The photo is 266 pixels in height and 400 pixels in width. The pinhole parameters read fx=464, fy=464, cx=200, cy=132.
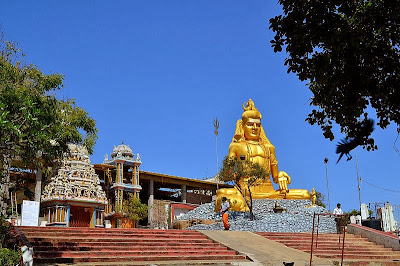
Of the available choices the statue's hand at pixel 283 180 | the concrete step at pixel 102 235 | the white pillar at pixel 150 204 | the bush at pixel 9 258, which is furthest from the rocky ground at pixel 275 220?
the bush at pixel 9 258

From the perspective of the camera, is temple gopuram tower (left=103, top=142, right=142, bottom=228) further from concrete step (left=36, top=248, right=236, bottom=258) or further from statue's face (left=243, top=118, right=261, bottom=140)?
concrete step (left=36, top=248, right=236, bottom=258)

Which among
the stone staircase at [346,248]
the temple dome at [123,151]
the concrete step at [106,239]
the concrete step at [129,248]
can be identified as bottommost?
the stone staircase at [346,248]

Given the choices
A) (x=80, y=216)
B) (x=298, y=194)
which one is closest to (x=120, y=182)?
(x=80, y=216)

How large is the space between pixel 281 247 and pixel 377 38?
9028 mm

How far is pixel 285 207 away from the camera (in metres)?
26.9

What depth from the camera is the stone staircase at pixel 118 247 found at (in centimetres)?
1115

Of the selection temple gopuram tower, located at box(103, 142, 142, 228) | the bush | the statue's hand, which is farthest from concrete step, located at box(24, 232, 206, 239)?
temple gopuram tower, located at box(103, 142, 142, 228)

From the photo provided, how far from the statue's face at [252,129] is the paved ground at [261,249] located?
46.5 feet

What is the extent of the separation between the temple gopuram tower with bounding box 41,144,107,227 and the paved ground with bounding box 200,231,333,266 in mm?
10141

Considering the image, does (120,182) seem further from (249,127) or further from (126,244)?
(126,244)

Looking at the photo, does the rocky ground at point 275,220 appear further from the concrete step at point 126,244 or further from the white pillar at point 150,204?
the white pillar at point 150,204

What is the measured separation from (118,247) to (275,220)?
482 inches

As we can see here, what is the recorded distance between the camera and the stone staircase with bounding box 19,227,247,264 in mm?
11148

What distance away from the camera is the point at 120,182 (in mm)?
34375
